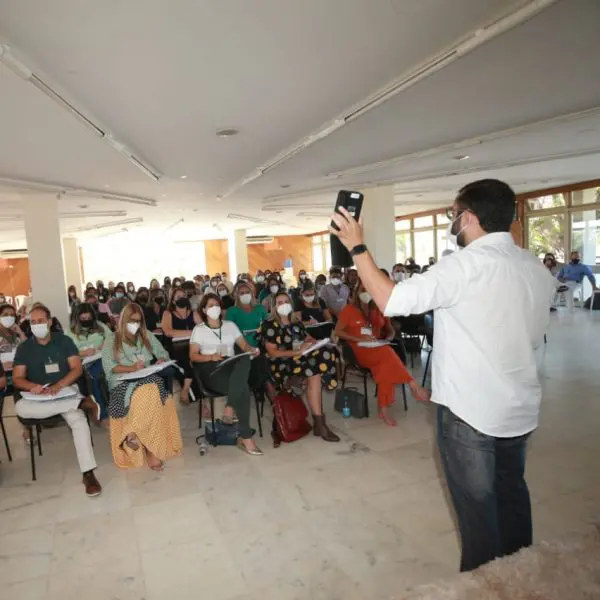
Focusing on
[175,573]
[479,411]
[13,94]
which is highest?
[13,94]

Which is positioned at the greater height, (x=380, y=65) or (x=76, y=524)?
(x=380, y=65)

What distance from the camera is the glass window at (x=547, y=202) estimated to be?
42.2 feet

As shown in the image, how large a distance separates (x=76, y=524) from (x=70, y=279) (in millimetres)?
17034

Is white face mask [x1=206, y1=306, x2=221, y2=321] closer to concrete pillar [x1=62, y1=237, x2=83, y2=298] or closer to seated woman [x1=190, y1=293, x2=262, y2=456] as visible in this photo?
seated woman [x1=190, y1=293, x2=262, y2=456]

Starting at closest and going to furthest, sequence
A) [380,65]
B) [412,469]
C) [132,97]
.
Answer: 1. [412,469]
2. [380,65]
3. [132,97]

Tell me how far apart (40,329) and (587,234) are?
42.6 feet

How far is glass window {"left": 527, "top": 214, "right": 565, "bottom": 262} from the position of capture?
13.0m

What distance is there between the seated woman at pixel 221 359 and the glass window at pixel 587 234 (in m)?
11.3

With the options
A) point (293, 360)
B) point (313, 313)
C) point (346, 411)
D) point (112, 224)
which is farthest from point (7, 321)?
point (112, 224)

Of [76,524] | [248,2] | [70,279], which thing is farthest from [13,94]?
[70,279]

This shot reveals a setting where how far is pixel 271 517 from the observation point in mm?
2920

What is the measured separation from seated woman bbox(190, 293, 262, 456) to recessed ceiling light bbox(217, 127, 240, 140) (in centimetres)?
207

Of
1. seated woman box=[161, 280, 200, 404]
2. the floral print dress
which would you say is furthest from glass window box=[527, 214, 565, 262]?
the floral print dress

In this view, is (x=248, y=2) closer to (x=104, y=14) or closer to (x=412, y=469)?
(x=104, y=14)
